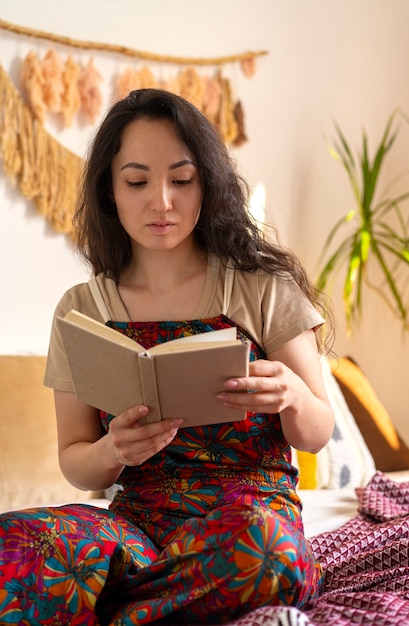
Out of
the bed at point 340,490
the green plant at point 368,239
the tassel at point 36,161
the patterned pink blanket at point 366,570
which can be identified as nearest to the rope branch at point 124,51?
the tassel at point 36,161

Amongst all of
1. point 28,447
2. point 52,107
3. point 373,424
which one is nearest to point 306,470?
point 373,424

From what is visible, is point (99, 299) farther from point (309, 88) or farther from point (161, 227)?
point (309, 88)

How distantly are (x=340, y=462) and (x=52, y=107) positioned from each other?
1.34 meters

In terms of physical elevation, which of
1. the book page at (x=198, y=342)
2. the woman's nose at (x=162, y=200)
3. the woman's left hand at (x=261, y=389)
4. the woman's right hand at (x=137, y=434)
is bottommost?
the woman's right hand at (x=137, y=434)

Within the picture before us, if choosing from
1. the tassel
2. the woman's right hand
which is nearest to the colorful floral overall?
the woman's right hand

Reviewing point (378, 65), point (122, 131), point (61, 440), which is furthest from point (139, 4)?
point (61, 440)

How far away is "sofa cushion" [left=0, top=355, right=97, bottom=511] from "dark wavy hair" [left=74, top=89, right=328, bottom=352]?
69 cm

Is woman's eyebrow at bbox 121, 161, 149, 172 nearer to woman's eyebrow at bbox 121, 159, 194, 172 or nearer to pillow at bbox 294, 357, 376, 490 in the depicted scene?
woman's eyebrow at bbox 121, 159, 194, 172

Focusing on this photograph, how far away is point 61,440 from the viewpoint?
5.13ft

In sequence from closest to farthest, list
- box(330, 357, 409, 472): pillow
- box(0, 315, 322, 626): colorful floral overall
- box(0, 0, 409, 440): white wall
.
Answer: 1. box(0, 315, 322, 626): colorful floral overall
2. box(330, 357, 409, 472): pillow
3. box(0, 0, 409, 440): white wall

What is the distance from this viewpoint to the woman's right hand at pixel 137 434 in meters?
1.24

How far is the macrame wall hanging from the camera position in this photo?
8.33 feet

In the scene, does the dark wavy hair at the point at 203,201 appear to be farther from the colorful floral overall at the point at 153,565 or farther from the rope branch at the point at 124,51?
the rope branch at the point at 124,51

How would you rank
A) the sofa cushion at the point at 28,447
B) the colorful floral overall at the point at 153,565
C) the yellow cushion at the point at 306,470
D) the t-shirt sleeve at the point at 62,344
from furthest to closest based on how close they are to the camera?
1. the yellow cushion at the point at 306,470
2. the sofa cushion at the point at 28,447
3. the t-shirt sleeve at the point at 62,344
4. the colorful floral overall at the point at 153,565
